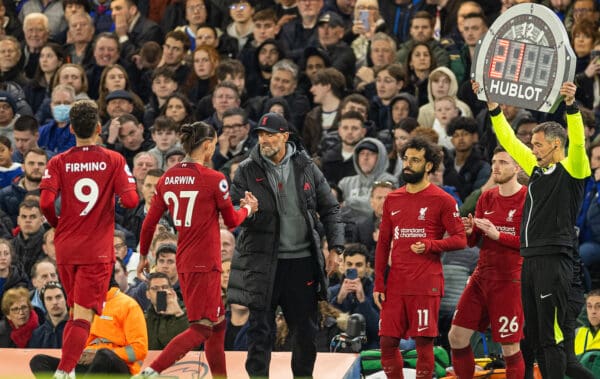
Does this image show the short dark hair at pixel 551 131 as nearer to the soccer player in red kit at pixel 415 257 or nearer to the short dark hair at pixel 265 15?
the soccer player in red kit at pixel 415 257

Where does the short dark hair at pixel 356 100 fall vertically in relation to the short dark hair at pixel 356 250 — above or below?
above

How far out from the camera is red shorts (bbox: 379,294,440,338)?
11.5m

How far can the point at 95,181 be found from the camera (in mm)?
11055

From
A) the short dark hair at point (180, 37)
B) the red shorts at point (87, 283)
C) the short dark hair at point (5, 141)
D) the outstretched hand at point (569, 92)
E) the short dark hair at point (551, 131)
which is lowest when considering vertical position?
the red shorts at point (87, 283)

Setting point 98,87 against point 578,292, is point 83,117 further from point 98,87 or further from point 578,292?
point 98,87

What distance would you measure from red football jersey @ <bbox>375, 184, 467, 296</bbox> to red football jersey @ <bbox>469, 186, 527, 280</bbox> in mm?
363

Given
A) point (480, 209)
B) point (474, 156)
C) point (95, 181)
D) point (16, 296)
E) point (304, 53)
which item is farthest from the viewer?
point (304, 53)

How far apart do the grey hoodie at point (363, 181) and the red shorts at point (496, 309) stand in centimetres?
349

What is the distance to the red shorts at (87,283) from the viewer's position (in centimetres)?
1099

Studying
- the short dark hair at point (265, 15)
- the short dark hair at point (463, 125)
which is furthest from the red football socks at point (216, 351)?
the short dark hair at point (265, 15)

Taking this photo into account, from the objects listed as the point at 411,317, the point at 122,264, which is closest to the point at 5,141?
the point at 122,264

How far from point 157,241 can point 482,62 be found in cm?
399

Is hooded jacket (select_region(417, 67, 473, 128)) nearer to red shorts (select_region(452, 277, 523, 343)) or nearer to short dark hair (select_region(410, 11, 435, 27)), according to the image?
short dark hair (select_region(410, 11, 435, 27))

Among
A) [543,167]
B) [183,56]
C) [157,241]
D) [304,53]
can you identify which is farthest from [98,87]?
[543,167]
